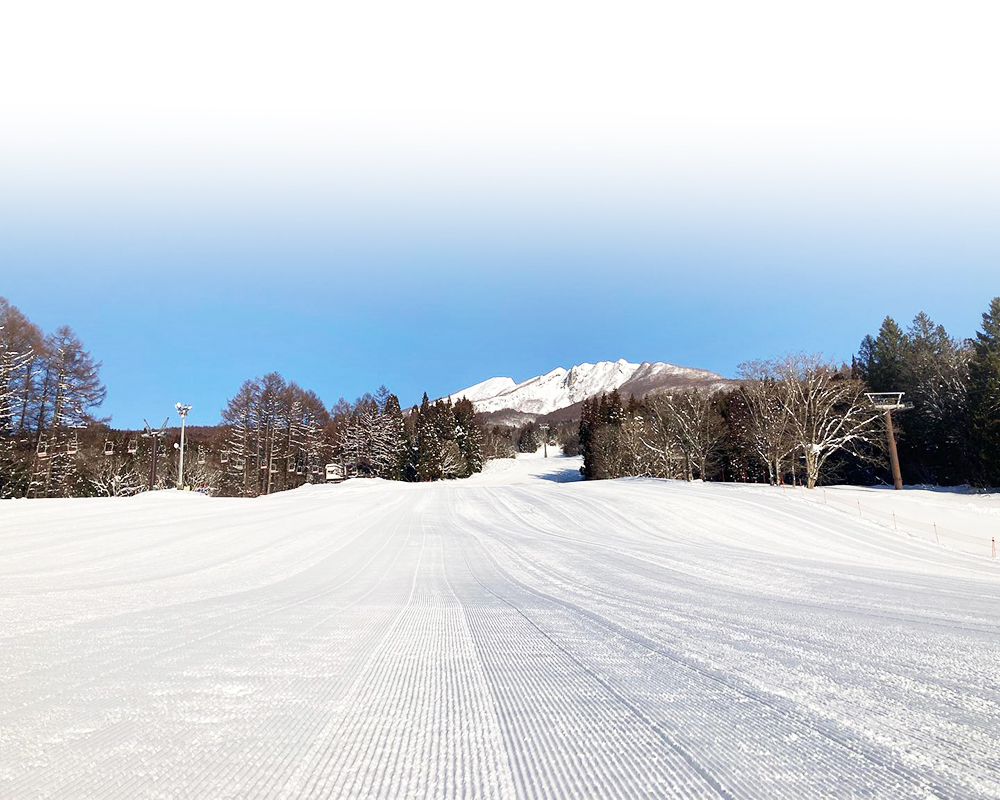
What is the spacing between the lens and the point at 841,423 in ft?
111

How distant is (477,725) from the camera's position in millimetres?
2143

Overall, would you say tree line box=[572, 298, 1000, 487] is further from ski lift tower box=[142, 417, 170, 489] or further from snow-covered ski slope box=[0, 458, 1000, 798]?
ski lift tower box=[142, 417, 170, 489]

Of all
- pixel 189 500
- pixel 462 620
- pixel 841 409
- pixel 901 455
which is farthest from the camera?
pixel 901 455

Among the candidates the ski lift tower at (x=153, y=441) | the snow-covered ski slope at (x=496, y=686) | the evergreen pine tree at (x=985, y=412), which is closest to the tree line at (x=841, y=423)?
the evergreen pine tree at (x=985, y=412)

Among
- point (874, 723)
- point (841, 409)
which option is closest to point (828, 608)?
point (874, 723)

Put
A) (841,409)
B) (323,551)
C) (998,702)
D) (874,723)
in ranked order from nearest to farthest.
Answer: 1. (874,723)
2. (998,702)
3. (323,551)
4. (841,409)

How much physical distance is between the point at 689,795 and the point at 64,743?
7.93ft

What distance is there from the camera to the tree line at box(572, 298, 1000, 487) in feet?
112

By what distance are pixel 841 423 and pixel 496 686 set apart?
39.5 m

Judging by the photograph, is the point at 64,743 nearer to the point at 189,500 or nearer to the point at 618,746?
the point at 618,746

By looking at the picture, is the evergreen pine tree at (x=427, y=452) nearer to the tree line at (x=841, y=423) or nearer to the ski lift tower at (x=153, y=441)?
the tree line at (x=841, y=423)

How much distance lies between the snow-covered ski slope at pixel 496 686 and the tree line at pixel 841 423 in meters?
31.2

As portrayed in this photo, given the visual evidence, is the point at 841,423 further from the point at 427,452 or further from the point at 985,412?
the point at 427,452

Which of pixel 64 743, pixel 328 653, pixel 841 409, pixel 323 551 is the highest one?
pixel 841 409
